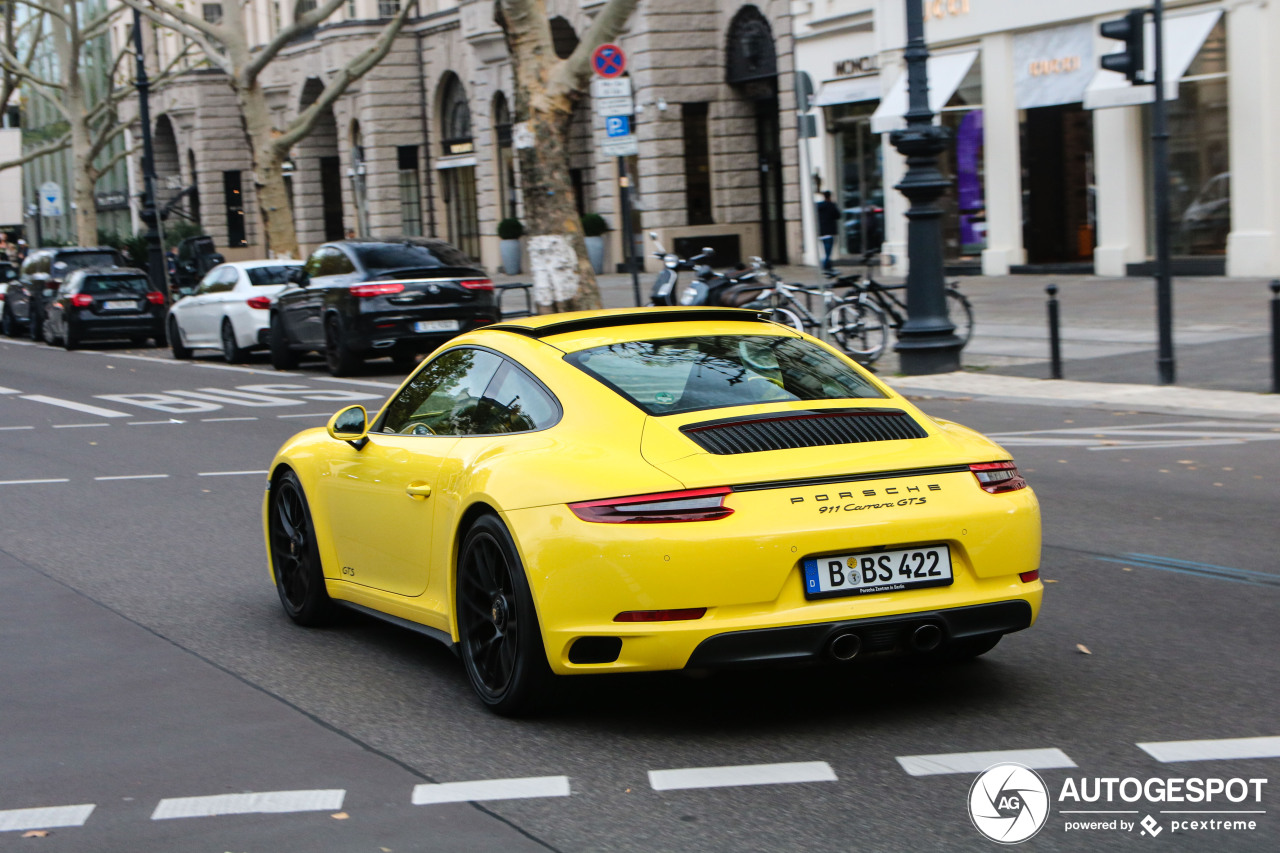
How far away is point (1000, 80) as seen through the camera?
2914cm

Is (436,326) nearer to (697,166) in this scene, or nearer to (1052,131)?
(1052,131)

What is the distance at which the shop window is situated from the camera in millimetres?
38062

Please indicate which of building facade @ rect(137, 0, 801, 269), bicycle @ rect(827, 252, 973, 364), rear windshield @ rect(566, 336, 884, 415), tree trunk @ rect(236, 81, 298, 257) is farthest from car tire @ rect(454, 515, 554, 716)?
tree trunk @ rect(236, 81, 298, 257)

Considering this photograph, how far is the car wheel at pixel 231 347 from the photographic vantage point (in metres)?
24.2

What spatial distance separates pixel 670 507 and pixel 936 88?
2685 cm

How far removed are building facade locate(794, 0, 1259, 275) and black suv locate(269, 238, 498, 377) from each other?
9.01m

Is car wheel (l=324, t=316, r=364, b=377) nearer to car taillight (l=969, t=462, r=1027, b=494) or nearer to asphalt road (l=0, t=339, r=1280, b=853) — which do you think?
asphalt road (l=0, t=339, r=1280, b=853)

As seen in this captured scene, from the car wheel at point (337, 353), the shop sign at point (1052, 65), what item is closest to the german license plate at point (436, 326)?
the car wheel at point (337, 353)

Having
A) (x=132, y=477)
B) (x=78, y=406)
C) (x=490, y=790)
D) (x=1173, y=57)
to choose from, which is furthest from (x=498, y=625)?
(x=1173, y=57)

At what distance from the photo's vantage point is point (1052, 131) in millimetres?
28594

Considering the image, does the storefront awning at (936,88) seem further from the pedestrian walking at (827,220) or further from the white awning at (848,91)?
the pedestrian walking at (827,220)

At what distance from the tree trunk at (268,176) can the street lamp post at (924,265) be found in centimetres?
1874

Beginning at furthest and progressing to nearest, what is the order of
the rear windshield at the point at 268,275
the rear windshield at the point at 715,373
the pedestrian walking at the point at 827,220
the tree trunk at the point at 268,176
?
1. the tree trunk at the point at 268,176
2. the pedestrian walking at the point at 827,220
3. the rear windshield at the point at 268,275
4. the rear windshield at the point at 715,373

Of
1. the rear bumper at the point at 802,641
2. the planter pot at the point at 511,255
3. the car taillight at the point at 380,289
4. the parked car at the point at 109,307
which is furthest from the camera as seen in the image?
the planter pot at the point at 511,255
